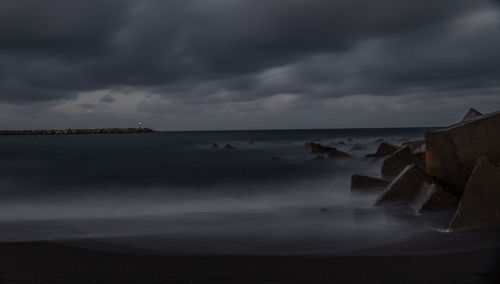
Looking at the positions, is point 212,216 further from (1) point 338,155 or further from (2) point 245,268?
(1) point 338,155

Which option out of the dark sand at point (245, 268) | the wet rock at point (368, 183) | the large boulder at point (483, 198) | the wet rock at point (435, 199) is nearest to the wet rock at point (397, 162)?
the wet rock at point (368, 183)

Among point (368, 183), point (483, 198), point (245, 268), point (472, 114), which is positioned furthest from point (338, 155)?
point (245, 268)

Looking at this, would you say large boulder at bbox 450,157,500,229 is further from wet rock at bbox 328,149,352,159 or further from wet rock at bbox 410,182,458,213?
wet rock at bbox 328,149,352,159

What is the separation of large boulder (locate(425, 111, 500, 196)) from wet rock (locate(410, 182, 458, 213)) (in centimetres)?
25

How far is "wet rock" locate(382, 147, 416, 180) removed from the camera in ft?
27.6

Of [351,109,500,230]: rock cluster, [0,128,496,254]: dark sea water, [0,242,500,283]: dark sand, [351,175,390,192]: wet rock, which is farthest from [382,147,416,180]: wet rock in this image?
[0,242,500,283]: dark sand

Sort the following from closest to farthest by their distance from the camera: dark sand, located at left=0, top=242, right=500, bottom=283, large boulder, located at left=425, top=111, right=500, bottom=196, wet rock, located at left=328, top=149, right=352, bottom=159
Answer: dark sand, located at left=0, top=242, right=500, bottom=283
large boulder, located at left=425, top=111, right=500, bottom=196
wet rock, located at left=328, top=149, right=352, bottom=159

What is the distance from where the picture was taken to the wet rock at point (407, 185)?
567 cm

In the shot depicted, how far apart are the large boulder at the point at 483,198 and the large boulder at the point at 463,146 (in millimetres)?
575

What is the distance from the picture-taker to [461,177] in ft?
17.1

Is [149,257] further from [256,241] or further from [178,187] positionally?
[178,187]

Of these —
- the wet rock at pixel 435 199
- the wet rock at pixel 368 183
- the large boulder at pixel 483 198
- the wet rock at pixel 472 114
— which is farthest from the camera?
the wet rock at pixel 368 183

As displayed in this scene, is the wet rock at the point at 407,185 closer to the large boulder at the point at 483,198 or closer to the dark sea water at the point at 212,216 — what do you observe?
the dark sea water at the point at 212,216

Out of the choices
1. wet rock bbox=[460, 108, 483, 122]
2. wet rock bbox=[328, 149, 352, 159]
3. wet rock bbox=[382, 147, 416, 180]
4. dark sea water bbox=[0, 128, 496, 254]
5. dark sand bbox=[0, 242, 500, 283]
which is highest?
wet rock bbox=[460, 108, 483, 122]
